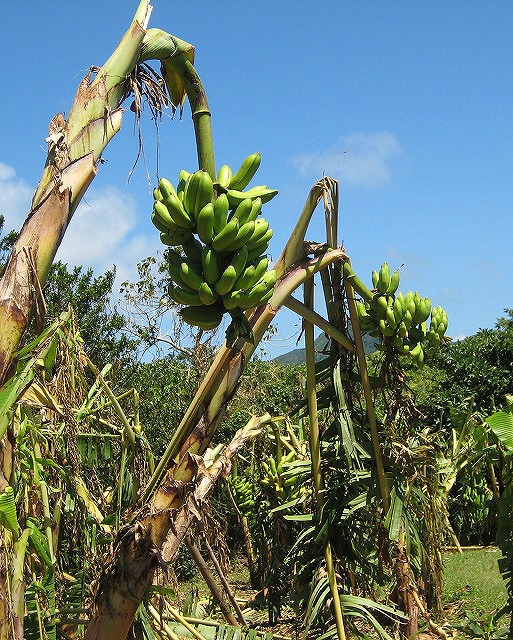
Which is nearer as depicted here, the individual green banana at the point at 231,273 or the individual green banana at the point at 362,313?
the individual green banana at the point at 231,273

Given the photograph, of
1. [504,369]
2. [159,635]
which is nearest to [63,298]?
[504,369]

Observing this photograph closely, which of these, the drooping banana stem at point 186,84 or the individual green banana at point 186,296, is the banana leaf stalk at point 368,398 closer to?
the drooping banana stem at point 186,84

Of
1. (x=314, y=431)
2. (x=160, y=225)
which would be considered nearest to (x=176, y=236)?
(x=160, y=225)

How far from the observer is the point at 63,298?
1040cm

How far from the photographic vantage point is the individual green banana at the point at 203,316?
211cm

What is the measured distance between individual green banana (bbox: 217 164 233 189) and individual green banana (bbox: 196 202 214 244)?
13cm

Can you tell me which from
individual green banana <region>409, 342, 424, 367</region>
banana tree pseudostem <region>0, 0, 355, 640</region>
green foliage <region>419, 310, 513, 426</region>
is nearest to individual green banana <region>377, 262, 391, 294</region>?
individual green banana <region>409, 342, 424, 367</region>

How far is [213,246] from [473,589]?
5.45m

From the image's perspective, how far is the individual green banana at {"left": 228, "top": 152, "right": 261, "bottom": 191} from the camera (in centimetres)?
219

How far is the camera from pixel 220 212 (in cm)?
204

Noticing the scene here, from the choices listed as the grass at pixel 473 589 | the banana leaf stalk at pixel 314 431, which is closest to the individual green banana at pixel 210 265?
the banana leaf stalk at pixel 314 431

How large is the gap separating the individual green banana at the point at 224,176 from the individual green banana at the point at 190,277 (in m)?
0.30

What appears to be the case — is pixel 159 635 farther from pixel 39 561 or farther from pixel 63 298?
pixel 63 298

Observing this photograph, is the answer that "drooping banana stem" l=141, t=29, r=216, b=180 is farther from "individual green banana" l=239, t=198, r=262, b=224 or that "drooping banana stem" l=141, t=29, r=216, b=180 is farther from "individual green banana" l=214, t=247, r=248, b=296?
"individual green banana" l=214, t=247, r=248, b=296
